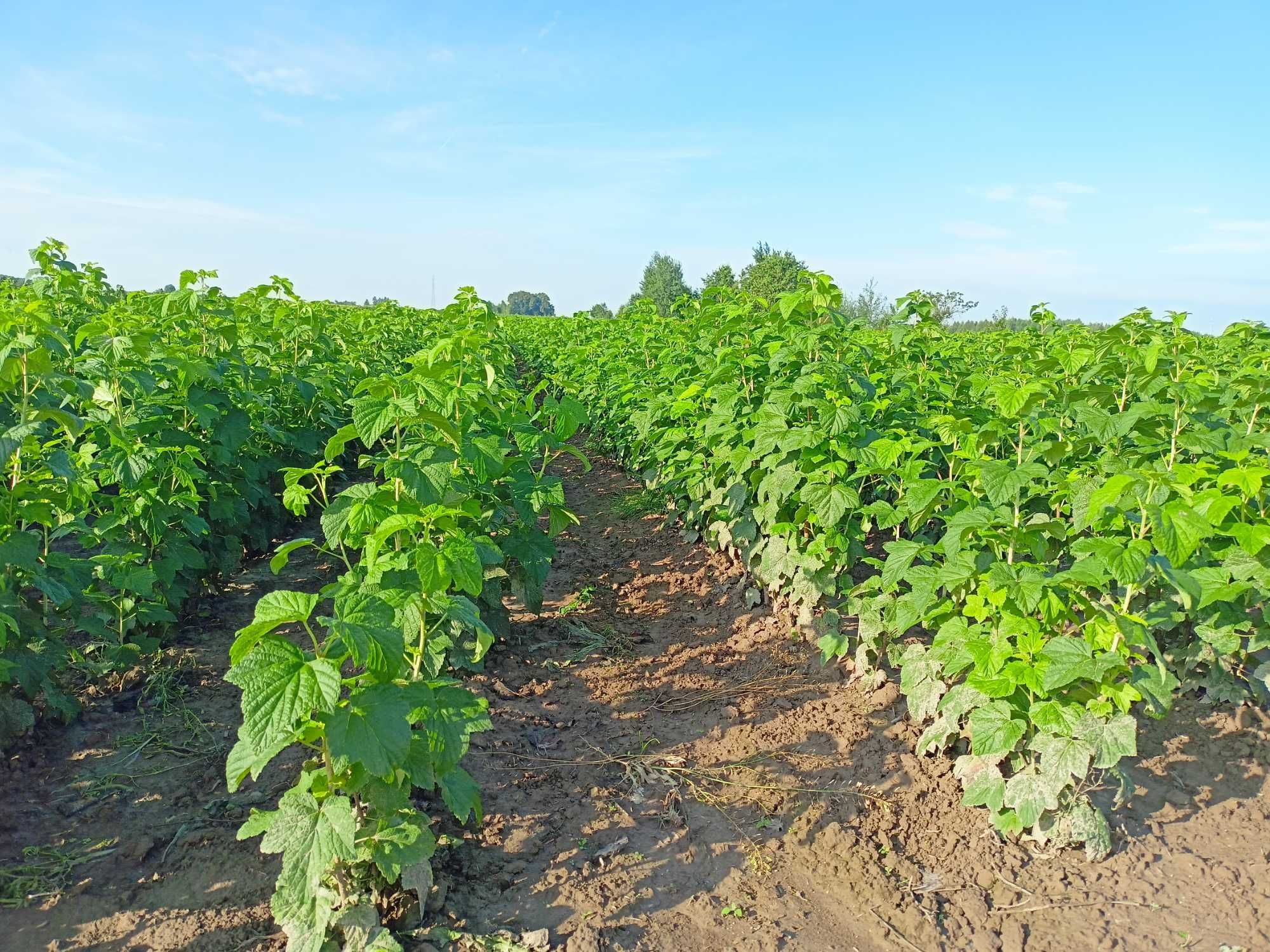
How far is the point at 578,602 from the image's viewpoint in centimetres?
545

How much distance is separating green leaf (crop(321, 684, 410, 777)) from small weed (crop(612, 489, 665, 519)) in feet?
18.2

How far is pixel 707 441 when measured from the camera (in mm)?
5582

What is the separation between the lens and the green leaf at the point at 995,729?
2957 millimetres

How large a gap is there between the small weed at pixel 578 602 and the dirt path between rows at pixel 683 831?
722 mm

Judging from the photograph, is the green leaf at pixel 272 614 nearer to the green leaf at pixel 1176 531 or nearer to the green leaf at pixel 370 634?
the green leaf at pixel 370 634

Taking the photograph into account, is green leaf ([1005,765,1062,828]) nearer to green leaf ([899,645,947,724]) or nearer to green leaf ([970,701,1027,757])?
green leaf ([970,701,1027,757])

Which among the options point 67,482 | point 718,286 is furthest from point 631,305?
point 67,482

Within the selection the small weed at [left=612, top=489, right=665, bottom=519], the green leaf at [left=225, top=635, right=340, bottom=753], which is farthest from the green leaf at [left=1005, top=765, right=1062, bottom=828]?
the small weed at [left=612, top=489, right=665, bottom=519]

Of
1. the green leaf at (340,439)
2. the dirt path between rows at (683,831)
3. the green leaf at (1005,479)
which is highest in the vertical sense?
the green leaf at (340,439)

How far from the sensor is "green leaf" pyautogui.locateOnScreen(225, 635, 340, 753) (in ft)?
6.59

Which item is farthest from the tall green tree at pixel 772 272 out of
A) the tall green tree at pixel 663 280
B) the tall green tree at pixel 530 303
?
the tall green tree at pixel 530 303

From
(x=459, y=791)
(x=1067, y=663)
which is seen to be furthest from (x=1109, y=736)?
(x=459, y=791)

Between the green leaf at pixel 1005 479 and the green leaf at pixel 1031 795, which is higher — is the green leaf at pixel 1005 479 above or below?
above

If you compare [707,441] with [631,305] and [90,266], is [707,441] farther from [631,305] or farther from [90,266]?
[631,305]
